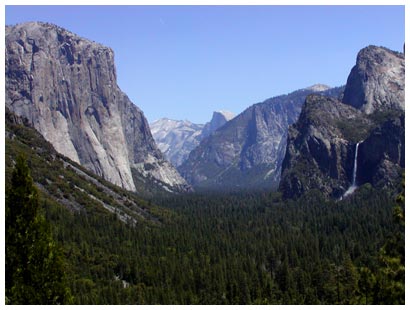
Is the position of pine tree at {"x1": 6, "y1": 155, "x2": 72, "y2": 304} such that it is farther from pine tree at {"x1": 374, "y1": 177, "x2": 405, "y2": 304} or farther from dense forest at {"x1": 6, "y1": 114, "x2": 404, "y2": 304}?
pine tree at {"x1": 374, "y1": 177, "x2": 405, "y2": 304}

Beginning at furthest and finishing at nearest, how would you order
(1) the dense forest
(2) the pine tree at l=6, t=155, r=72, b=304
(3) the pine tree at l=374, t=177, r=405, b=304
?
1. (1) the dense forest
2. (2) the pine tree at l=6, t=155, r=72, b=304
3. (3) the pine tree at l=374, t=177, r=405, b=304

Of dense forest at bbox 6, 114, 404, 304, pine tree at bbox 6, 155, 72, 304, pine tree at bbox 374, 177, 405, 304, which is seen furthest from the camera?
dense forest at bbox 6, 114, 404, 304

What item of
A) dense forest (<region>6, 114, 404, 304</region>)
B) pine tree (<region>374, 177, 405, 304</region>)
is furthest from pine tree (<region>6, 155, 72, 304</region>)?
pine tree (<region>374, 177, 405, 304</region>)

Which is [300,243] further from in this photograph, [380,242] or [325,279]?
[325,279]

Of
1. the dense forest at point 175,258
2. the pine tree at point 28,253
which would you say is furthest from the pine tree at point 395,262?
the pine tree at point 28,253

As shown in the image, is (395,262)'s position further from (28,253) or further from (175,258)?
(175,258)

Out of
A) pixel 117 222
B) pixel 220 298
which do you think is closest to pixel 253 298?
pixel 220 298

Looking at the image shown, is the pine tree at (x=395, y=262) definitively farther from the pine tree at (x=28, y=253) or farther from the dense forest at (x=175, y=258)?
the pine tree at (x=28, y=253)
